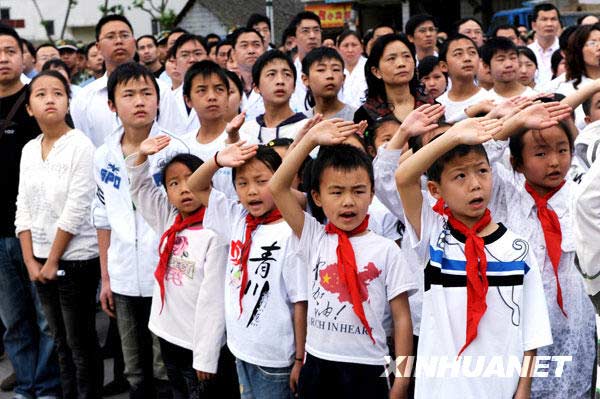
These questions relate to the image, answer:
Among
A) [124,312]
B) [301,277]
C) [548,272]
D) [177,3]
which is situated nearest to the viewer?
[548,272]

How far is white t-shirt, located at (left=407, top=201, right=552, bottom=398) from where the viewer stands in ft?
9.97

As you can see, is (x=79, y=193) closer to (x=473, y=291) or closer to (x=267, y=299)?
(x=267, y=299)

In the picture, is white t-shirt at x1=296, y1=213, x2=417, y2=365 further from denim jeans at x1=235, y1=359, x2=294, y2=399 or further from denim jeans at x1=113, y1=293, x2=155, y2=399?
denim jeans at x1=113, y1=293, x2=155, y2=399

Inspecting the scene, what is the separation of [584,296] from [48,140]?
131 inches

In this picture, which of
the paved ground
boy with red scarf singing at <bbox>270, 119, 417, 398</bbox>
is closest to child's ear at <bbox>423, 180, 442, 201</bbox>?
boy with red scarf singing at <bbox>270, 119, 417, 398</bbox>

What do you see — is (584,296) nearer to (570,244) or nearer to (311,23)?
(570,244)

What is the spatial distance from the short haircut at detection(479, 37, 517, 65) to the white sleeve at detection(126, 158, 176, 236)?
278 cm

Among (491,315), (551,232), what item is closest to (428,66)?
(551,232)

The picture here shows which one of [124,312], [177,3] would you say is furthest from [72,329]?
[177,3]

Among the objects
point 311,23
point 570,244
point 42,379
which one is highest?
point 311,23

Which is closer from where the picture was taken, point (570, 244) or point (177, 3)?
point (570, 244)

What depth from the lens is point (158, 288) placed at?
446 centimetres

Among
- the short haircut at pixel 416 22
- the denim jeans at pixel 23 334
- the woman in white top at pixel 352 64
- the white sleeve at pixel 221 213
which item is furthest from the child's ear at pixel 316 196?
the short haircut at pixel 416 22

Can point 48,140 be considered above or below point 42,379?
above
